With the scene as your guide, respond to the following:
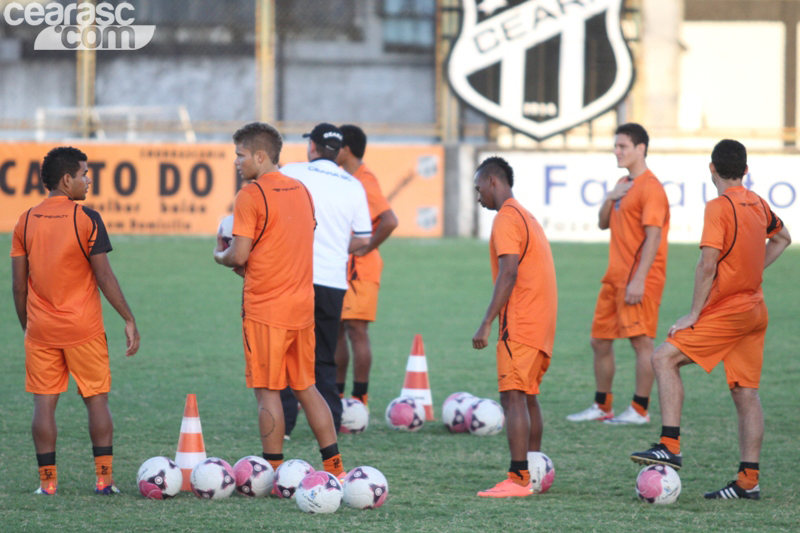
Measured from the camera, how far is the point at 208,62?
25766 millimetres

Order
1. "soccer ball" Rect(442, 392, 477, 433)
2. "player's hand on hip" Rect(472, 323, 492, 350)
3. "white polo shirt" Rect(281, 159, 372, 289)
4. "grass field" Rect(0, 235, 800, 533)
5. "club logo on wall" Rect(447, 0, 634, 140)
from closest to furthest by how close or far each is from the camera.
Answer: "grass field" Rect(0, 235, 800, 533) → "player's hand on hip" Rect(472, 323, 492, 350) → "white polo shirt" Rect(281, 159, 372, 289) → "soccer ball" Rect(442, 392, 477, 433) → "club logo on wall" Rect(447, 0, 634, 140)

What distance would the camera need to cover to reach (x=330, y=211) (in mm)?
7012

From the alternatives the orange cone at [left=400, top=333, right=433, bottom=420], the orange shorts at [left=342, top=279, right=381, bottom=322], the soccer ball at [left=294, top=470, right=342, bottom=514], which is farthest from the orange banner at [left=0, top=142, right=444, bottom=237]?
the soccer ball at [left=294, top=470, right=342, bottom=514]

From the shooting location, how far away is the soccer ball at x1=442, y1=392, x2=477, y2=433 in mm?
7525

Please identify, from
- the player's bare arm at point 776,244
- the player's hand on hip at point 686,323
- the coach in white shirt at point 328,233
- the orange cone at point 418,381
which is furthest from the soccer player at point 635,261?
the coach in white shirt at point 328,233

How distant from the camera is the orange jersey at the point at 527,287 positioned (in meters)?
5.77

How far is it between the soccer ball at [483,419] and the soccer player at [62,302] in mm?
2735

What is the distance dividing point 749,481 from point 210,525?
2943mm

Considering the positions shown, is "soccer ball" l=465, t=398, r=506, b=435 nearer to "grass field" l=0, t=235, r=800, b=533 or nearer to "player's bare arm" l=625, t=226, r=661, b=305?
"grass field" l=0, t=235, r=800, b=533

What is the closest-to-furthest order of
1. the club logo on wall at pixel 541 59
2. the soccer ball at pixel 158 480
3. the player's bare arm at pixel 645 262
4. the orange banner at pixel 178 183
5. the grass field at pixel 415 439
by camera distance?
1. the grass field at pixel 415 439
2. the soccer ball at pixel 158 480
3. the player's bare arm at pixel 645 262
4. the orange banner at pixel 178 183
5. the club logo on wall at pixel 541 59

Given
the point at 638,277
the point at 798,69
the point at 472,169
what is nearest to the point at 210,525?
the point at 638,277

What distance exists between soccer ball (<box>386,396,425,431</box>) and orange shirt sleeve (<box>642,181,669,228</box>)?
2.16 metres

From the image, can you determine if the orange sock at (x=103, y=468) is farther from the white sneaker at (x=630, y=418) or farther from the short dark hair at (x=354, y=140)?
the white sneaker at (x=630, y=418)

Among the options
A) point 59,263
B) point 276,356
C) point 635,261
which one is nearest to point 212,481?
point 276,356
